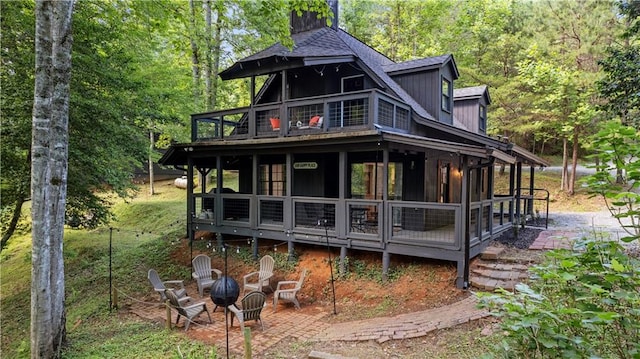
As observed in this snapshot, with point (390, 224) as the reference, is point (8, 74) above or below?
above

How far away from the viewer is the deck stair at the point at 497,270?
7.14 metres

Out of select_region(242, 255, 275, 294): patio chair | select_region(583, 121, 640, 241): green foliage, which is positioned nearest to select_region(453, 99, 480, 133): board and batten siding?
select_region(242, 255, 275, 294): patio chair

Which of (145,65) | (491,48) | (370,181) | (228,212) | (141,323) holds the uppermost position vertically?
(491,48)

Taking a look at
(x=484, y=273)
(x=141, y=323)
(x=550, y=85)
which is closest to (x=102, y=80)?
(x=141, y=323)

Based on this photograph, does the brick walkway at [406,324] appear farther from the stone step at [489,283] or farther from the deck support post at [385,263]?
the deck support post at [385,263]

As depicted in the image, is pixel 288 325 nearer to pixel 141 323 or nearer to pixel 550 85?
pixel 141 323

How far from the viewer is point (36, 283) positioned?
20.0ft

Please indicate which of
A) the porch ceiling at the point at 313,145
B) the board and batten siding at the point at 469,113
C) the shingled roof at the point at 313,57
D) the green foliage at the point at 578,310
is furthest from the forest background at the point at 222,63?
the green foliage at the point at 578,310

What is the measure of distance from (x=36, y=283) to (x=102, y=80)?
6.42 meters

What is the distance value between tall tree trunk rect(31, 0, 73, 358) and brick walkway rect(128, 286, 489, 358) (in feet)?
6.65

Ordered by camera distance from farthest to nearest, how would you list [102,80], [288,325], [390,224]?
[102,80] < [390,224] < [288,325]

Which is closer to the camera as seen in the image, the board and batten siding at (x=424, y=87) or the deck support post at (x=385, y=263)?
the deck support post at (x=385, y=263)

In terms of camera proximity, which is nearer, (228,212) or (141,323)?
(141,323)

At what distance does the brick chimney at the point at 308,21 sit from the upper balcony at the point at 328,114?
14.9 ft
